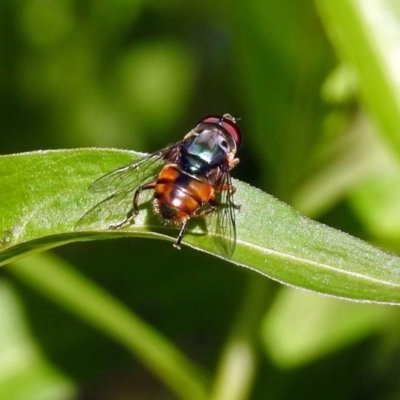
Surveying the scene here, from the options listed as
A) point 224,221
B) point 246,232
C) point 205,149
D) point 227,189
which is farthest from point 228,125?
point 246,232

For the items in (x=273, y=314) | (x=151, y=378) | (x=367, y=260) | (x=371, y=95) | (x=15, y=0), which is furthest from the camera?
(x=151, y=378)

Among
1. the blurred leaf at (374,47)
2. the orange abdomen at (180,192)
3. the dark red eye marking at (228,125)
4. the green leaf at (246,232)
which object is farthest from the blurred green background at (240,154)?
the green leaf at (246,232)

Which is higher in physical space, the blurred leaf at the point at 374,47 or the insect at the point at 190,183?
the blurred leaf at the point at 374,47

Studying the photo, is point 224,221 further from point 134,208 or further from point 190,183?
point 190,183

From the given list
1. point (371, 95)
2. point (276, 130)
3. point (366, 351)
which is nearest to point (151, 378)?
point (366, 351)

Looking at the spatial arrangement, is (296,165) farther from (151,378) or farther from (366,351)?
(151,378)

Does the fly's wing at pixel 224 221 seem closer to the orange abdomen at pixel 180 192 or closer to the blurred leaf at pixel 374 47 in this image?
the orange abdomen at pixel 180 192

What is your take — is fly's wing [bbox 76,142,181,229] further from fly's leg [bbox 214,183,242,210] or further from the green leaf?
fly's leg [bbox 214,183,242,210]
